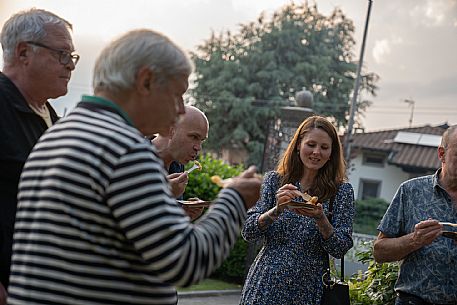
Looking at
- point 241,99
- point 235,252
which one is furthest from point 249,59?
point 235,252

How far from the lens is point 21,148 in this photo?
2.68m

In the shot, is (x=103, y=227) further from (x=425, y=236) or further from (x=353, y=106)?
(x=353, y=106)

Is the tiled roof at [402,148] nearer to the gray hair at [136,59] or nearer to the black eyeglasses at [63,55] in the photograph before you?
the black eyeglasses at [63,55]

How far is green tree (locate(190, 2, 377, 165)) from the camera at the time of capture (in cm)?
4009

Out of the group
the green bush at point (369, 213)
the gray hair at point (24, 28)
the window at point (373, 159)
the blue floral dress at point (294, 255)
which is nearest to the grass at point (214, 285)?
the blue floral dress at point (294, 255)

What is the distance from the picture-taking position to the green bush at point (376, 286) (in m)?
4.82

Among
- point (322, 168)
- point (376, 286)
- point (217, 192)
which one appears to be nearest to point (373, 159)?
point (217, 192)

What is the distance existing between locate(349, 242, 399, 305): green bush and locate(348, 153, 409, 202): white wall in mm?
34796

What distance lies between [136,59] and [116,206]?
0.43 meters

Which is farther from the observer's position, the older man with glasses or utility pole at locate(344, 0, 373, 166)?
utility pole at locate(344, 0, 373, 166)

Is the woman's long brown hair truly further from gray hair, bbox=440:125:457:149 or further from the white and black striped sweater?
the white and black striped sweater

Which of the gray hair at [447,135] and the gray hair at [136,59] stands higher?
the gray hair at [136,59]

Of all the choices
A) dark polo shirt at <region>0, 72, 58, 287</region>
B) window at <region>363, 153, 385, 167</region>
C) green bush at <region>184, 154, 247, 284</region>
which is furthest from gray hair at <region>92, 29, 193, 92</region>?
window at <region>363, 153, 385, 167</region>

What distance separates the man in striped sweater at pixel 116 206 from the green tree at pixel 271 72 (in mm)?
36848
